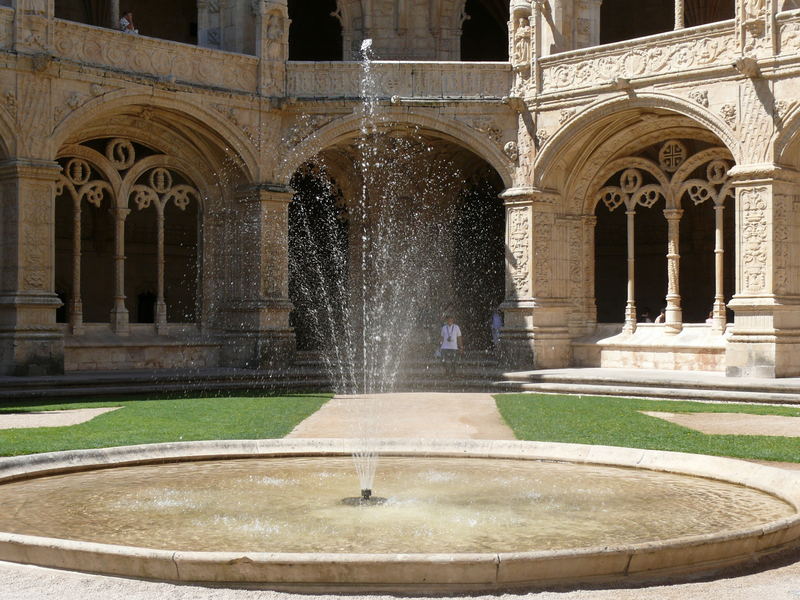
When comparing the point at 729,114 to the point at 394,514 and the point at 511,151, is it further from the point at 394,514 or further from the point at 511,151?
the point at 394,514

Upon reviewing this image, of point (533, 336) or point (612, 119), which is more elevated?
point (612, 119)

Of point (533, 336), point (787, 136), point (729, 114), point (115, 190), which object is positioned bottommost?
point (533, 336)

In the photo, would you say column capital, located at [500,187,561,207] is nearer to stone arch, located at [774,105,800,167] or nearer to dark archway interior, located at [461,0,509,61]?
stone arch, located at [774,105,800,167]

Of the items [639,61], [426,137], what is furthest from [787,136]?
[426,137]

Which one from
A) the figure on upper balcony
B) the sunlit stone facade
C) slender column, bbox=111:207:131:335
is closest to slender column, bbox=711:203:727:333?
the sunlit stone facade

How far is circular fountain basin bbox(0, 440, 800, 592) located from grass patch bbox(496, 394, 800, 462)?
4.34 feet

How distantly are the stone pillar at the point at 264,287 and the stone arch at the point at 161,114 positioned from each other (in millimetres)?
583

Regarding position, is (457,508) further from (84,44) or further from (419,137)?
(419,137)

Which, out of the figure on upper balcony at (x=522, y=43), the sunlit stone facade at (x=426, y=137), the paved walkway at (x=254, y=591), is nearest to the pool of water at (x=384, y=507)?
the paved walkway at (x=254, y=591)

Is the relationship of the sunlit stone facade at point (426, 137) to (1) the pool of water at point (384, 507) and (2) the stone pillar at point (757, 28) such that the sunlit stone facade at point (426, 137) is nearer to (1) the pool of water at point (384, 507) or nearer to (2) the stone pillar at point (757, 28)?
(2) the stone pillar at point (757, 28)

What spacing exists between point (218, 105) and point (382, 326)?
6.78 m

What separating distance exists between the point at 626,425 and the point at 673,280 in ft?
26.2

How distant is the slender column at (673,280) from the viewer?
18.0 meters

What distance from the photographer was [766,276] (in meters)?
15.6
